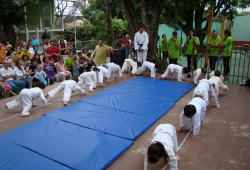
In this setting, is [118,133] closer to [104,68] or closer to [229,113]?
[229,113]

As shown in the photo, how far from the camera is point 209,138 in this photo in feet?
13.0

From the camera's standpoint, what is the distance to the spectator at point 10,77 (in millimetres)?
6344

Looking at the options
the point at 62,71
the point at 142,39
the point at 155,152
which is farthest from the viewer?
the point at 142,39

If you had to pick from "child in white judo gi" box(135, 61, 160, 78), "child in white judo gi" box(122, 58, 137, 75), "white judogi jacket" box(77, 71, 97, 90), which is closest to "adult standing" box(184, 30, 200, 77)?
"child in white judo gi" box(135, 61, 160, 78)

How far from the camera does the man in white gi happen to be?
8.42m

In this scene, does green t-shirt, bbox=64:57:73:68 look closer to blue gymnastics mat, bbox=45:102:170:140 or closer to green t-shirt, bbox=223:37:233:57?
blue gymnastics mat, bbox=45:102:170:140

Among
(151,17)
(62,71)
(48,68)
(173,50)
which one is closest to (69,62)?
(62,71)

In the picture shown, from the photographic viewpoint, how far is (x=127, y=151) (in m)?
3.62

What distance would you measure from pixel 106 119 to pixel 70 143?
106cm

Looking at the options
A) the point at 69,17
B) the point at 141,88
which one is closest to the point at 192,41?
the point at 141,88

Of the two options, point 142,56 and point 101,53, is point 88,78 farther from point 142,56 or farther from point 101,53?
point 142,56

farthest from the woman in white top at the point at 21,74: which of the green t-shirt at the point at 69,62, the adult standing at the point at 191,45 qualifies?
the adult standing at the point at 191,45

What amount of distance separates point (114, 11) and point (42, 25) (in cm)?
471

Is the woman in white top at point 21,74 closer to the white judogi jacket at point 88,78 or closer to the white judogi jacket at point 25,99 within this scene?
the white judogi jacket at point 88,78
